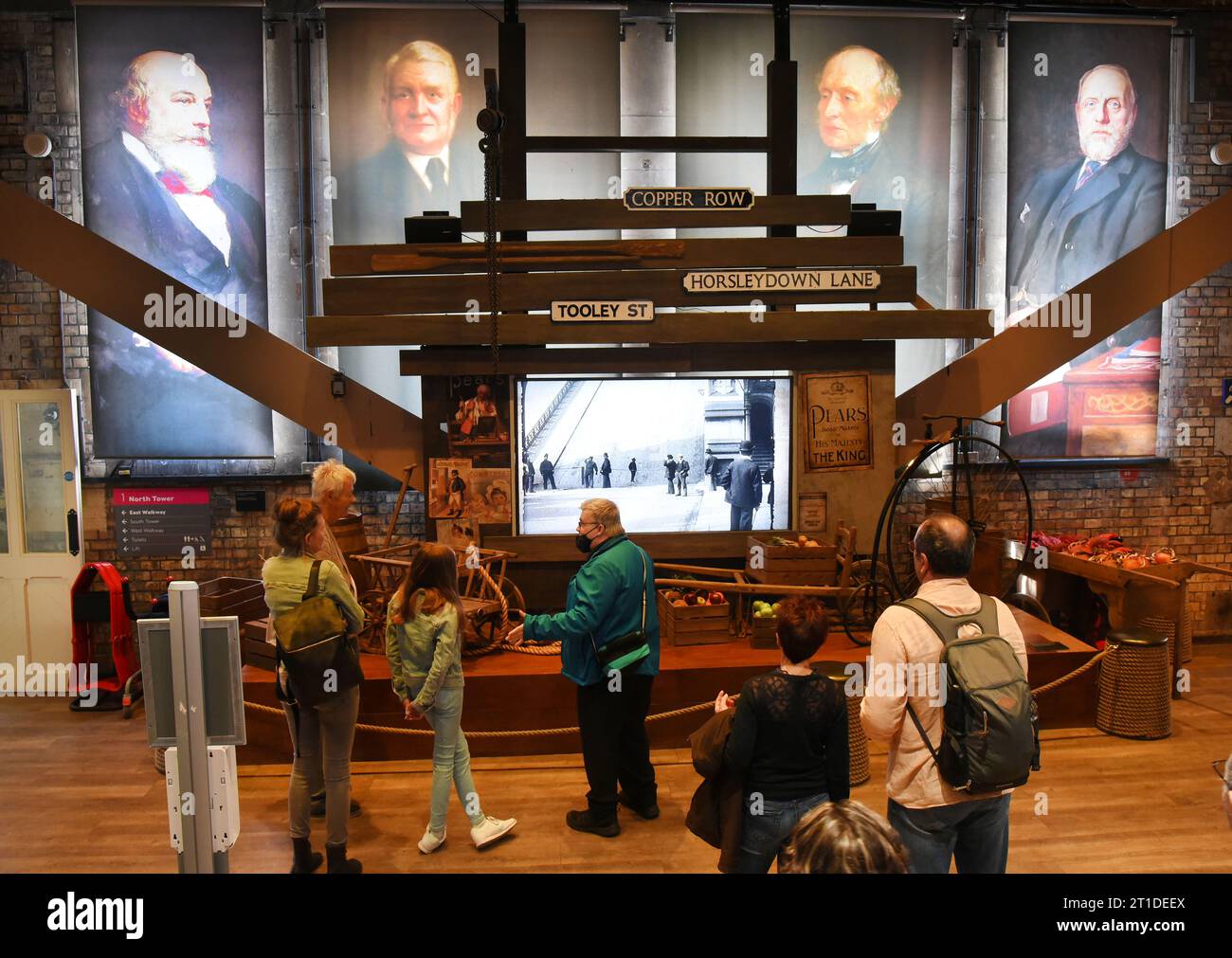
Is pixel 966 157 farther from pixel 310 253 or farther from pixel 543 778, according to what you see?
pixel 543 778

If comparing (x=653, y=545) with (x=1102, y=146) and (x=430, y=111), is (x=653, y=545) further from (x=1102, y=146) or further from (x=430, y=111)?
(x=1102, y=146)

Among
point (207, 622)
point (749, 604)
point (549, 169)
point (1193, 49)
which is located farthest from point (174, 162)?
point (1193, 49)

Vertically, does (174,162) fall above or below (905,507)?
above

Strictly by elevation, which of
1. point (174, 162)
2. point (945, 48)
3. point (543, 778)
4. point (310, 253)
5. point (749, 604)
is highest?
point (945, 48)

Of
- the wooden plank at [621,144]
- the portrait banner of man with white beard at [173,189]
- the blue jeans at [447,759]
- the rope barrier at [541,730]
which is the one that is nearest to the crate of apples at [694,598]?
the rope barrier at [541,730]

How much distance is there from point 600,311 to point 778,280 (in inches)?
54.1

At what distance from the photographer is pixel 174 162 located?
8.78m

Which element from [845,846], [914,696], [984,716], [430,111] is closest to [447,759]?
[914,696]

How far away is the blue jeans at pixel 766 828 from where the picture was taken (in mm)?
3686

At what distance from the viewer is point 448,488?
7.75 meters

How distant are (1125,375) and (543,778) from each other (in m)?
6.94
